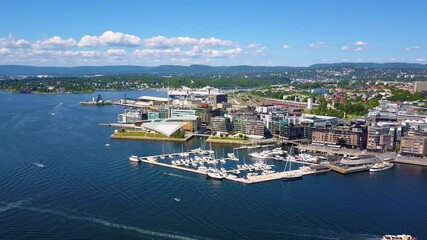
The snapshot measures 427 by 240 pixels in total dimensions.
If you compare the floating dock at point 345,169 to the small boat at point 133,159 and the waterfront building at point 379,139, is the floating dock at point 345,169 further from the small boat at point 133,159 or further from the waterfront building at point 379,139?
the small boat at point 133,159

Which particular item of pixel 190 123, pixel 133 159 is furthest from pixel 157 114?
pixel 133 159

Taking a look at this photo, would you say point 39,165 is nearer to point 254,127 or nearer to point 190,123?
point 190,123

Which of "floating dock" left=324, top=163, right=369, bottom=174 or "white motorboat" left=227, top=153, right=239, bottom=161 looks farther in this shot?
"white motorboat" left=227, top=153, right=239, bottom=161

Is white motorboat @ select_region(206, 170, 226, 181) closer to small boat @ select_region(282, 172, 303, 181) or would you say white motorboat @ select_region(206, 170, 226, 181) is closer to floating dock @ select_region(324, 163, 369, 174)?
small boat @ select_region(282, 172, 303, 181)

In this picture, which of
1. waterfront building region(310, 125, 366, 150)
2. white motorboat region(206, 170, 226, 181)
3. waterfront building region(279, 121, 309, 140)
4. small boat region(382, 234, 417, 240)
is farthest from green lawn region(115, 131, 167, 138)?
small boat region(382, 234, 417, 240)

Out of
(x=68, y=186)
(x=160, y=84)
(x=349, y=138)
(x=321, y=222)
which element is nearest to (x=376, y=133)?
(x=349, y=138)
